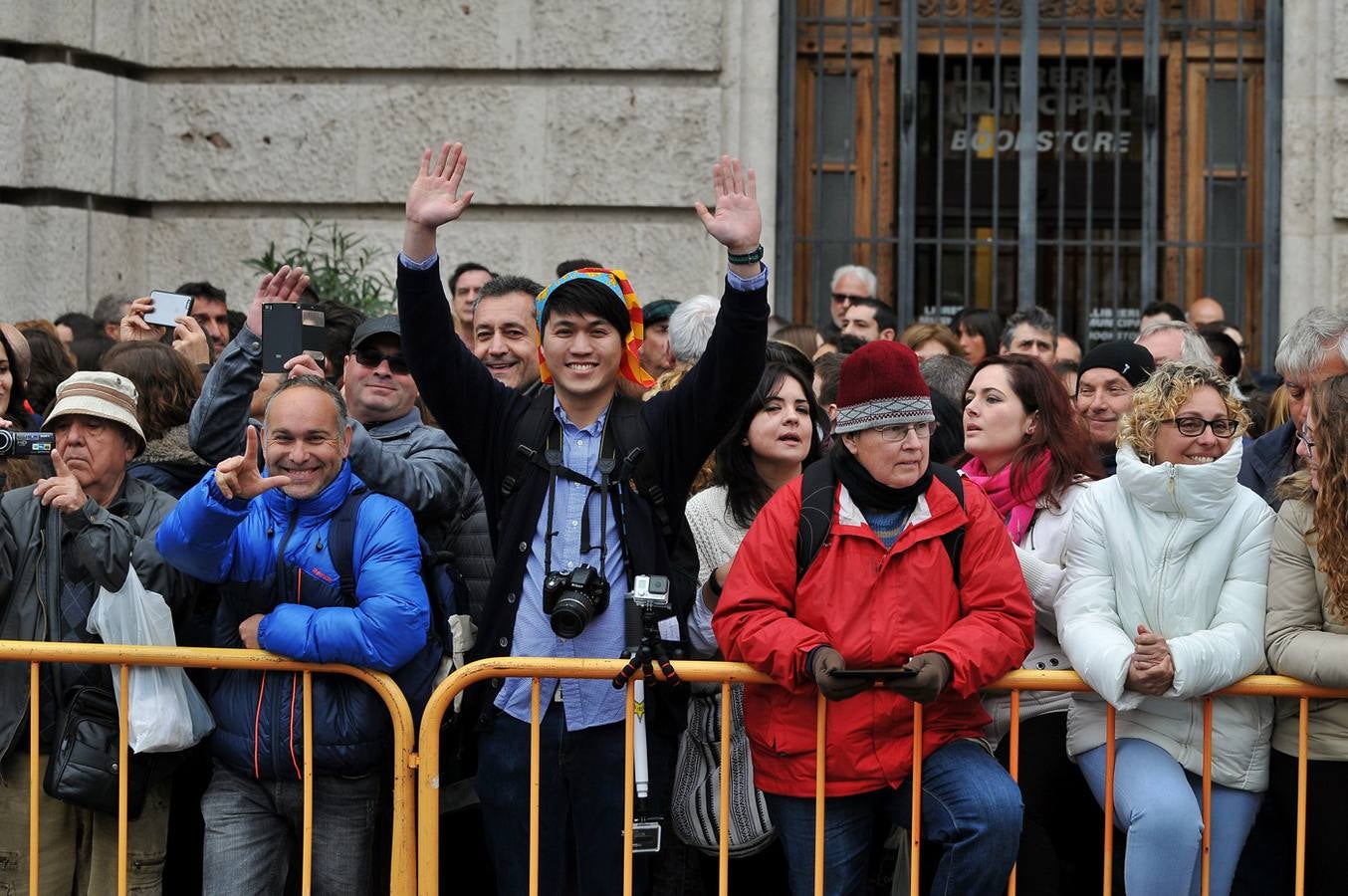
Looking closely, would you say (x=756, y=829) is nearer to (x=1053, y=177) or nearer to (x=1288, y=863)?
(x=1288, y=863)

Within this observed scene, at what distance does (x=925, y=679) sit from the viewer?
3.87m

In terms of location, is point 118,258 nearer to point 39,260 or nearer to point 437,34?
point 39,260

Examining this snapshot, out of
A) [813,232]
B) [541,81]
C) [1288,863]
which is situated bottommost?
[1288,863]

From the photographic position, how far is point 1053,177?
9219 mm

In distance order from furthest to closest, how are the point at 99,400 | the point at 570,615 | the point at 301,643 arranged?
the point at 99,400, the point at 301,643, the point at 570,615

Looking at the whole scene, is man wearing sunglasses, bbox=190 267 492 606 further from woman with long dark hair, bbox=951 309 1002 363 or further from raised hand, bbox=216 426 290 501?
woman with long dark hair, bbox=951 309 1002 363

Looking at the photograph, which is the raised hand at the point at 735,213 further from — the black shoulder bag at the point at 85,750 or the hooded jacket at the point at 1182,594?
the black shoulder bag at the point at 85,750

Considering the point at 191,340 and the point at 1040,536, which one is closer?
the point at 1040,536

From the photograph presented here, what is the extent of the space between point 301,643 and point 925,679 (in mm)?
1529

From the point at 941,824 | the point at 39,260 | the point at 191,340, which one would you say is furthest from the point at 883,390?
the point at 39,260

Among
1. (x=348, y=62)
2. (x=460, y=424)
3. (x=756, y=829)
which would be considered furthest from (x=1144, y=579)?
(x=348, y=62)

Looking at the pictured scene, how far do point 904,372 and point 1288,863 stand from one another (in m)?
1.68

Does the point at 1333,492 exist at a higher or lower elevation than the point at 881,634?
higher

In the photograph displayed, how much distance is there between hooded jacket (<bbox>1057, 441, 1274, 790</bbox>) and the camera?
4.24m
